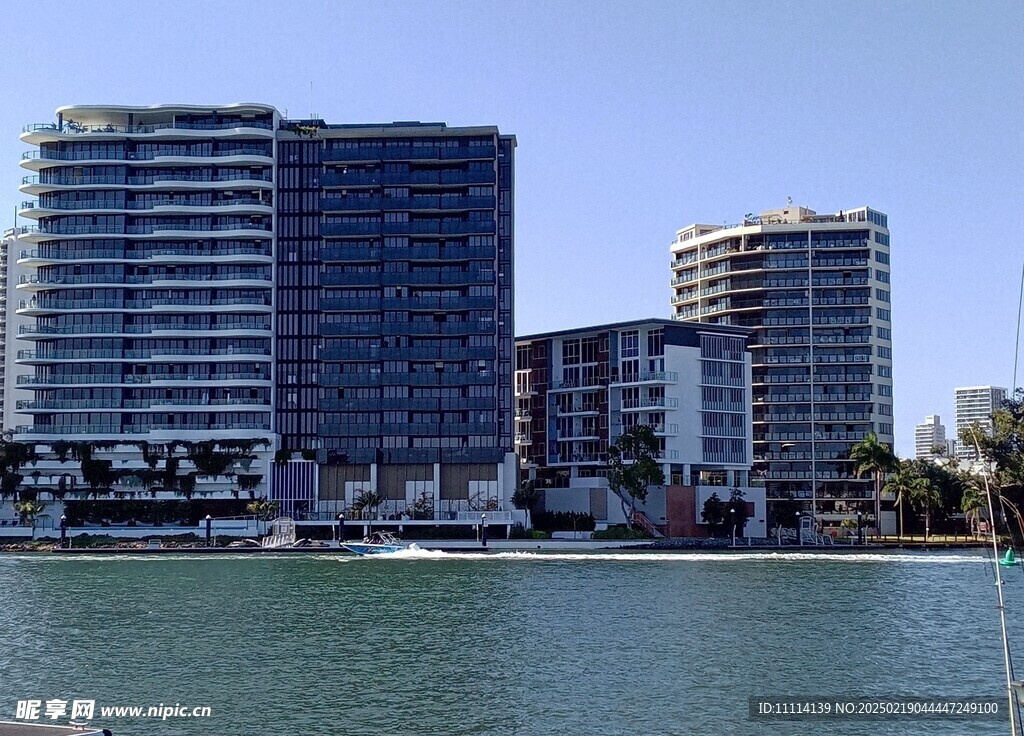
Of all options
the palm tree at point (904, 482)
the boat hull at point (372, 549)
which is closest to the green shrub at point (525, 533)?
the boat hull at point (372, 549)

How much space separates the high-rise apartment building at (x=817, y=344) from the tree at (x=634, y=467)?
32664 mm

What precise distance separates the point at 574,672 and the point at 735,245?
14327cm

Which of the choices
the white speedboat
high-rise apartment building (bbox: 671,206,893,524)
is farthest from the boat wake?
high-rise apartment building (bbox: 671,206,893,524)

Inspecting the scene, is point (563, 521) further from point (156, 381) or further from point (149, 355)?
point (149, 355)

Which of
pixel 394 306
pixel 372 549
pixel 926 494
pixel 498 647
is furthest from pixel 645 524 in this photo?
pixel 498 647

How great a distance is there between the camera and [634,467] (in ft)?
482

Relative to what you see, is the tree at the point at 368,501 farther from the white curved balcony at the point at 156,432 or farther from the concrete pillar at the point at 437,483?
the white curved balcony at the point at 156,432

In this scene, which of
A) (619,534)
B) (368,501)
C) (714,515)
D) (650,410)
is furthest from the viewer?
(650,410)

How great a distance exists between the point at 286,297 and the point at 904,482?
83073 millimetres

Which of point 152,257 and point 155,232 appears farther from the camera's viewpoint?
point 155,232

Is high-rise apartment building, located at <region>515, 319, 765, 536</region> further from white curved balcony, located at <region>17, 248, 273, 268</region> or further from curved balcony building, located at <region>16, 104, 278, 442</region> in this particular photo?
white curved balcony, located at <region>17, 248, 273, 268</region>

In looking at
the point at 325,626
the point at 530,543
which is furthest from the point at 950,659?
the point at 530,543

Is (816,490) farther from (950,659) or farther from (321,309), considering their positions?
(950,659)

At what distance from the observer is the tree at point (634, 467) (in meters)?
146
